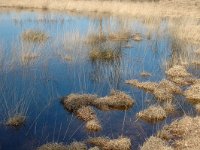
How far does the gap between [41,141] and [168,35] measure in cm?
1410

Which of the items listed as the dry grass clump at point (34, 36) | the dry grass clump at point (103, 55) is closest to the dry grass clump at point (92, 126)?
the dry grass clump at point (103, 55)

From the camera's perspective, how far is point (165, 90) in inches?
463

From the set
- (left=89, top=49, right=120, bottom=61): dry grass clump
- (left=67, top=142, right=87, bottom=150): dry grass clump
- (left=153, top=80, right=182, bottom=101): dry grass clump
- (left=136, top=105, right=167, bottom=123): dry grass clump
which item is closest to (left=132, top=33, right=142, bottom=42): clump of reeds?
(left=89, top=49, right=120, bottom=61): dry grass clump

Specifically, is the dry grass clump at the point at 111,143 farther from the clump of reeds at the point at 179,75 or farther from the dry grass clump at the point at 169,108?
the clump of reeds at the point at 179,75

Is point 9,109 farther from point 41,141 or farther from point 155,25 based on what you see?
point 155,25

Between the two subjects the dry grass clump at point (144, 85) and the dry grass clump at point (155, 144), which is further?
the dry grass clump at point (144, 85)

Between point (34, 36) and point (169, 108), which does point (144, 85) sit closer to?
point (169, 108)

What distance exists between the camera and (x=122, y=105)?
34.9 ft

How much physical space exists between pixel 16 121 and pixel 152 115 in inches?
154

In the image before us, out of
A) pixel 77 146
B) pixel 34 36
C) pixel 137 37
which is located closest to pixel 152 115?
pixel 77 146

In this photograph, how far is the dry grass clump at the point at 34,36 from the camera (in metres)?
16.7

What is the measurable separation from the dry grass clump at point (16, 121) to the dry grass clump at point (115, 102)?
2.46 m

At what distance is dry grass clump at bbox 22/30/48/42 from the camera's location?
16.7m

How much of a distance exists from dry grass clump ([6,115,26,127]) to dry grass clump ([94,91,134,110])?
2458 millimetres
